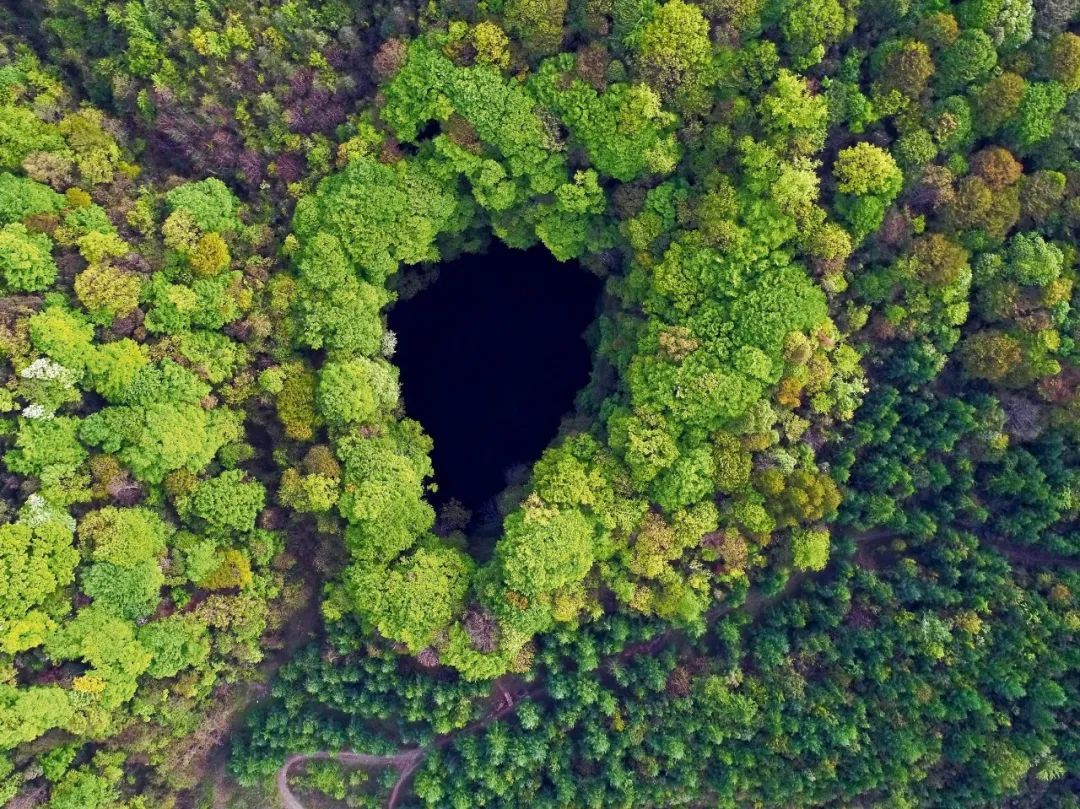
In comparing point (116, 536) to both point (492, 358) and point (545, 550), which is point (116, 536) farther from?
point (492, 358)

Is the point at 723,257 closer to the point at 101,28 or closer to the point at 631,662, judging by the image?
the point at 631,662

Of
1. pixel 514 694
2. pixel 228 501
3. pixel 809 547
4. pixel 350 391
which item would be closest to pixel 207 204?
pixel 350 391

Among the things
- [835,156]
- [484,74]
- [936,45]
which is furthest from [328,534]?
[936,45]

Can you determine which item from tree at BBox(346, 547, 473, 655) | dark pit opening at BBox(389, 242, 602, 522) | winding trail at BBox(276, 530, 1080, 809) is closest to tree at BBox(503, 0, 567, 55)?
dark pit opening at BBox(389, 242, 602, 522)

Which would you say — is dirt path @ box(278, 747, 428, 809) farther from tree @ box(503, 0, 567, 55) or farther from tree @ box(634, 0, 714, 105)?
tree @ box(503, 0, 567, 55)

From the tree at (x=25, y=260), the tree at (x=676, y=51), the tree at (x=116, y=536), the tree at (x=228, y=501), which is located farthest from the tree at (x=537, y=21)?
the tree at (x=116, y=536)

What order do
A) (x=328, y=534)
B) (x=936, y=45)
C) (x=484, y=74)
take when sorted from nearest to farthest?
1. (x=936, y=45)
2. (x=484, y=74)
3. (x=328, y=534)

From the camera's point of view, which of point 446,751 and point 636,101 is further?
point 446,751
